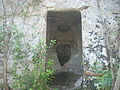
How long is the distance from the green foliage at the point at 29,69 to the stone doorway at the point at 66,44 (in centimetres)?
222

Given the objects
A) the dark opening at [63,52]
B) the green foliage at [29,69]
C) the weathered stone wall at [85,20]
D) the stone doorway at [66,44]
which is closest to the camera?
the green foliage at [29,69]

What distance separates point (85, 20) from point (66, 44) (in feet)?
7.50

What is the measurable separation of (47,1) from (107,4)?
3.04ft

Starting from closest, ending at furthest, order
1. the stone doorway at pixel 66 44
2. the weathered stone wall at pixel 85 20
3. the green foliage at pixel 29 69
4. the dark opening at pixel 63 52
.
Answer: the green foliage at pixel 29 69 → the weathered stone wall at pixel 85 20 → the stone doorway at pixel 66 44 → the dark opening at pixel 63 52

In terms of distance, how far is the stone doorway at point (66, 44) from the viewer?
562cm

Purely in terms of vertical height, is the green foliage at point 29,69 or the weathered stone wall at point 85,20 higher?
the weathered stone wall at point 85,20

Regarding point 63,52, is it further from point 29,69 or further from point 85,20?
point 29,69

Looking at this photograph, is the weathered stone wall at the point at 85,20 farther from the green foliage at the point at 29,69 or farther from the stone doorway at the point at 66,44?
the stone doorway at the point at 66,44

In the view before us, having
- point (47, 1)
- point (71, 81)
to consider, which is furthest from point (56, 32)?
point (47, 1)

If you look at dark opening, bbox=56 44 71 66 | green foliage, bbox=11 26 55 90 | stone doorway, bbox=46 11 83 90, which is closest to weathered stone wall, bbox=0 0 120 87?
green foliage, bbox=11 26 55 90

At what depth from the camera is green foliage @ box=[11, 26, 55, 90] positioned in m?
3.10

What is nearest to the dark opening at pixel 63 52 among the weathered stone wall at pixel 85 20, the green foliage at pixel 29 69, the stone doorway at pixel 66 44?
the stone doorway at pixel 66 44

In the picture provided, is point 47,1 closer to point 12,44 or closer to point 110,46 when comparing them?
point 12,44

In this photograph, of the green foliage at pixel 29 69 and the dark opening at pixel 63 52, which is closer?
the green foliage at pixel 29 69
